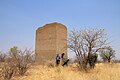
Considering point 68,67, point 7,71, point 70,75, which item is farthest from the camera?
point 68,67

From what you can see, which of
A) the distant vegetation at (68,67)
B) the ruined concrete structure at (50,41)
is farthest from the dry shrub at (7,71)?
the ruined concrete structure at (50,41)

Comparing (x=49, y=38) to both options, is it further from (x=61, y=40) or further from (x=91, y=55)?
(x=91, y=55)

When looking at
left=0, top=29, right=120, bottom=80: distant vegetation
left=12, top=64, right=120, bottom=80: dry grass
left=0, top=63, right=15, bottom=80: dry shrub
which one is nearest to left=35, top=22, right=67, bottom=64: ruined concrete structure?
left=0, top=29, right=120, bottom=80: distant vegetation

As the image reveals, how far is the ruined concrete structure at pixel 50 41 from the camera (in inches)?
990

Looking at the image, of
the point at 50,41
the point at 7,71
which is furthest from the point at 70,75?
the point at 50,41

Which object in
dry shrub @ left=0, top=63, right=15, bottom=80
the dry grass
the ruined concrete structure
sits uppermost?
the ruined concrete structure

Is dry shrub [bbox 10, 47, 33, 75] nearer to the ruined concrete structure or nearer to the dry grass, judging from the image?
the dry grass

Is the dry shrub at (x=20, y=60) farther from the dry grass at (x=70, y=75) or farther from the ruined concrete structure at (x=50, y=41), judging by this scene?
the ruined concrete structure at (x=50, y=41)

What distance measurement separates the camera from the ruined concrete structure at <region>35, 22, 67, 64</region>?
82.5 feet

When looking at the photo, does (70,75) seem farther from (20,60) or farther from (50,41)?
(50,41)

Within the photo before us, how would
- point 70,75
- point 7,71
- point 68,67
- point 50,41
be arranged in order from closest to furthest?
point 7,71 < point 70,75 < point 68,67 < point 50,41

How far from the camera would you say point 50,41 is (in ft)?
84.3

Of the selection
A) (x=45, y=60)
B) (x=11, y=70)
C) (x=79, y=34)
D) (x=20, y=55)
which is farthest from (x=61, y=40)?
(x=11, y=70)

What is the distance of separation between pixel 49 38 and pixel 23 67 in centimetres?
1265
